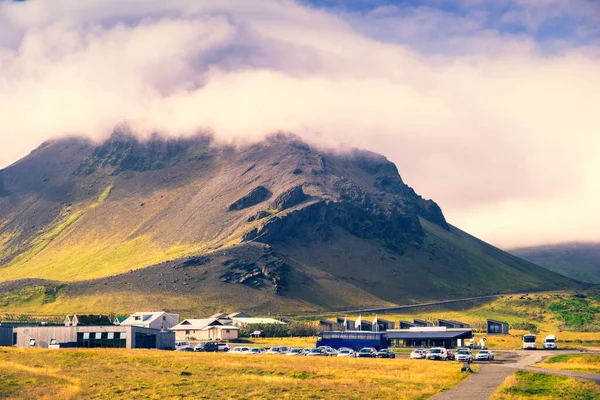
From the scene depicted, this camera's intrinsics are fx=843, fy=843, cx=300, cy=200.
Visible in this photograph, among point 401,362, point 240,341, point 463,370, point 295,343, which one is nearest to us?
point 463,370

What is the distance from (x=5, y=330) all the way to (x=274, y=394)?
90491 mm

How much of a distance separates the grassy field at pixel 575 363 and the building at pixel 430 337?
149ft

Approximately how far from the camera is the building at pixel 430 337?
542ft

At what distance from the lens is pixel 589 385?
79625 millimetres

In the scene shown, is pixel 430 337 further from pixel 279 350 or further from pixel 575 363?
pixel 575 363

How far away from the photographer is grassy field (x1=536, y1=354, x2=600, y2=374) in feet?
326

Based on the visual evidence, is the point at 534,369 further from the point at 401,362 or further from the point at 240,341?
the point at 240,341

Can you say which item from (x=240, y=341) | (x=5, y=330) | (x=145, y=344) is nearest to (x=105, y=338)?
(x=145, y=344)

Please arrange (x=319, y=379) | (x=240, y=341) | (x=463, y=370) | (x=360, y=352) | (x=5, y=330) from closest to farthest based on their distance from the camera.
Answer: (x=319, y=379)
(x=463, y=370)
(x=360, y=352)
(x=5, y=330)
(x=240, y=341)

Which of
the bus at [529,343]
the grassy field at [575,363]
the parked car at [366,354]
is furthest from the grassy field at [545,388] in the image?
the bus at [529,343]

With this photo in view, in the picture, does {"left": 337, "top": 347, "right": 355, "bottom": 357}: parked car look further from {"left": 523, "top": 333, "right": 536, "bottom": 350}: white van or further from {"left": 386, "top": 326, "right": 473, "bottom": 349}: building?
{"left": 386, "top": 326, "right": 473, "bottom": 349}: building

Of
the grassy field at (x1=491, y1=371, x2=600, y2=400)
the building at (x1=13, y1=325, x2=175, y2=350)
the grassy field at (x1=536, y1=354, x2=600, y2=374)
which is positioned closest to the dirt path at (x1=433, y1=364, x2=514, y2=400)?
the grassy field at (x1=491, y1=371, x2=600, y2=400)

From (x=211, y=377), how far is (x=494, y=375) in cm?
3058

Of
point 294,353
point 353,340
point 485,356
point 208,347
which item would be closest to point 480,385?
point 485,356
